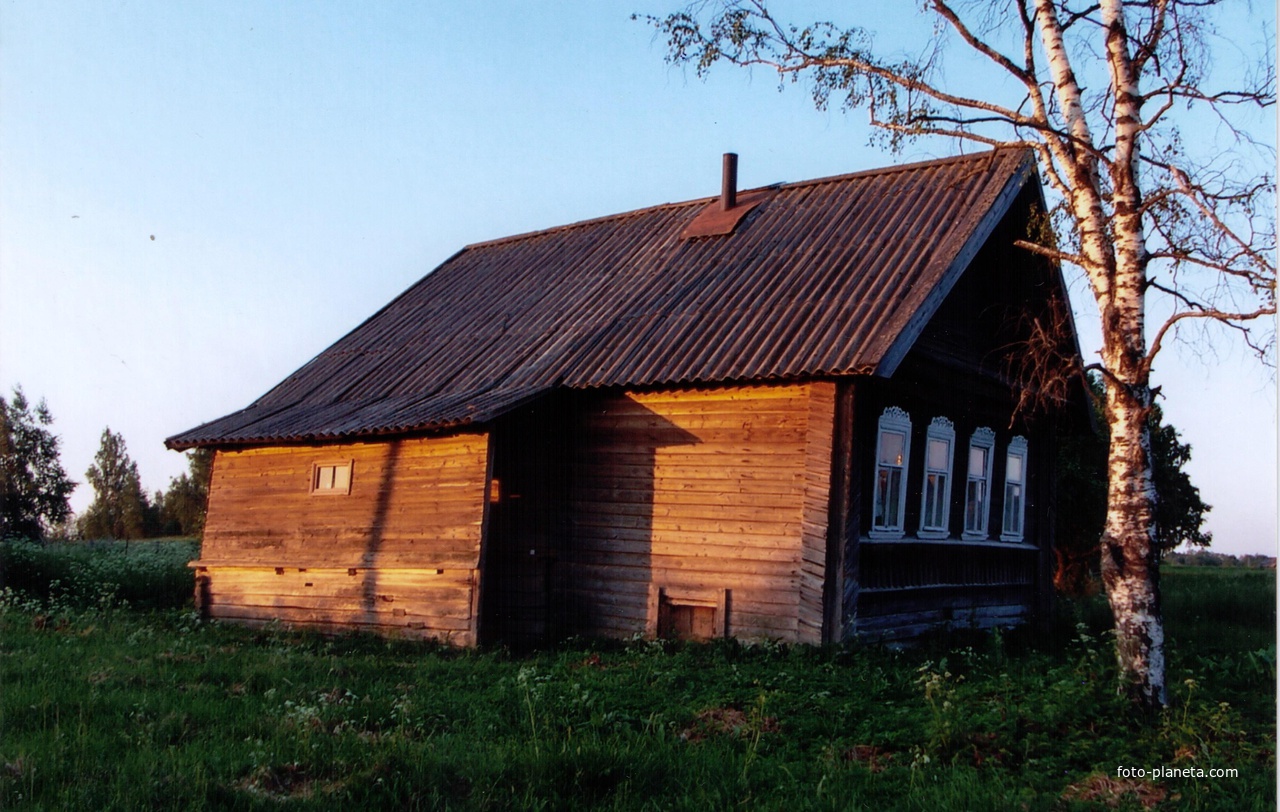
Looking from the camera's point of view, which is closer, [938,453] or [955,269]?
[955,269]

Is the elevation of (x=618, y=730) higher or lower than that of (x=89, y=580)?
higher

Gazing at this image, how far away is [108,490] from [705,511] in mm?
62455

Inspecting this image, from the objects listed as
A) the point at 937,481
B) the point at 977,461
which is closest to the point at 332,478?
the point at 937,481

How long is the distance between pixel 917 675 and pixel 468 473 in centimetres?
636

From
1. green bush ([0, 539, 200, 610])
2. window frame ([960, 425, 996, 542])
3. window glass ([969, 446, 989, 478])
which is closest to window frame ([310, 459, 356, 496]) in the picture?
green bush ([0, 539, 200, 610])

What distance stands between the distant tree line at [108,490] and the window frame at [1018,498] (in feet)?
127

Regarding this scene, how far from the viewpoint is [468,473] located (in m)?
14.4

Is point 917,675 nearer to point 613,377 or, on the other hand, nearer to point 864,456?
point 864,456

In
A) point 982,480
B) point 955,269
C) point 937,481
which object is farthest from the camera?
point 982,480

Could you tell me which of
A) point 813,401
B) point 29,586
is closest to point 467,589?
point 813,401

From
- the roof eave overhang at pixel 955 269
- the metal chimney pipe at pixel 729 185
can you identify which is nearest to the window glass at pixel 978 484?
the roof eave overhang at pixel 955 269

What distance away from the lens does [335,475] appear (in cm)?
1633

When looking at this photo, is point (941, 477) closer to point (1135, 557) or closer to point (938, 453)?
point (938, 453)

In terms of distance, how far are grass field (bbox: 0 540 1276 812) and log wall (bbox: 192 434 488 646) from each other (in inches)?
68.4
